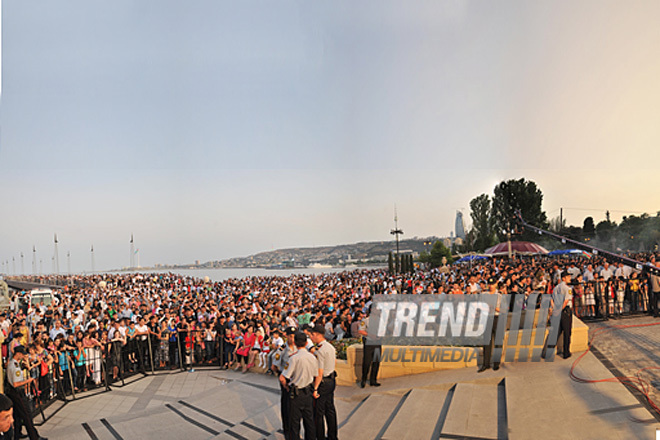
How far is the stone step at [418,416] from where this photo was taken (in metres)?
5.60

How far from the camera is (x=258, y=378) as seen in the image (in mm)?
10047

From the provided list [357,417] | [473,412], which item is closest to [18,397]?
[357,417]

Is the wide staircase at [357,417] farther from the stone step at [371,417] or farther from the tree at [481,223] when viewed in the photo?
the tree at [481,223]

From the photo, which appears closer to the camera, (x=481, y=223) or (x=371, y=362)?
(x=371, y=362)

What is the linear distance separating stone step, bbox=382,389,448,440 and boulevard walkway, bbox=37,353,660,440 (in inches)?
0.6

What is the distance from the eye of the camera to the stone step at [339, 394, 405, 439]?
598 centimetres

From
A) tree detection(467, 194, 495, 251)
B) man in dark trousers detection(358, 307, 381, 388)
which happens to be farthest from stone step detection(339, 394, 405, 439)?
tree detection(467, 194, 495, 251)

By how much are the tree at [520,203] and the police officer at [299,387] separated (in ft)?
186

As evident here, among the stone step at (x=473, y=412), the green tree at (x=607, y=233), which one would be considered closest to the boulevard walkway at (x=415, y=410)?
the stone step at (x=473, y=412)

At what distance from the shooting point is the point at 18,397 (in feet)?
20.8

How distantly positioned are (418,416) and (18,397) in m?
6.54

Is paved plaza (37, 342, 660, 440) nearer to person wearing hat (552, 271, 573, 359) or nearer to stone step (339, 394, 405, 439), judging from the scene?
stone step (339, 394, 405, 439)

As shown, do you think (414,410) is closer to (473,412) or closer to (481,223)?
(473,412)

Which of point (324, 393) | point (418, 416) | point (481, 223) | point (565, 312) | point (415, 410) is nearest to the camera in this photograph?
point (324, 393)
